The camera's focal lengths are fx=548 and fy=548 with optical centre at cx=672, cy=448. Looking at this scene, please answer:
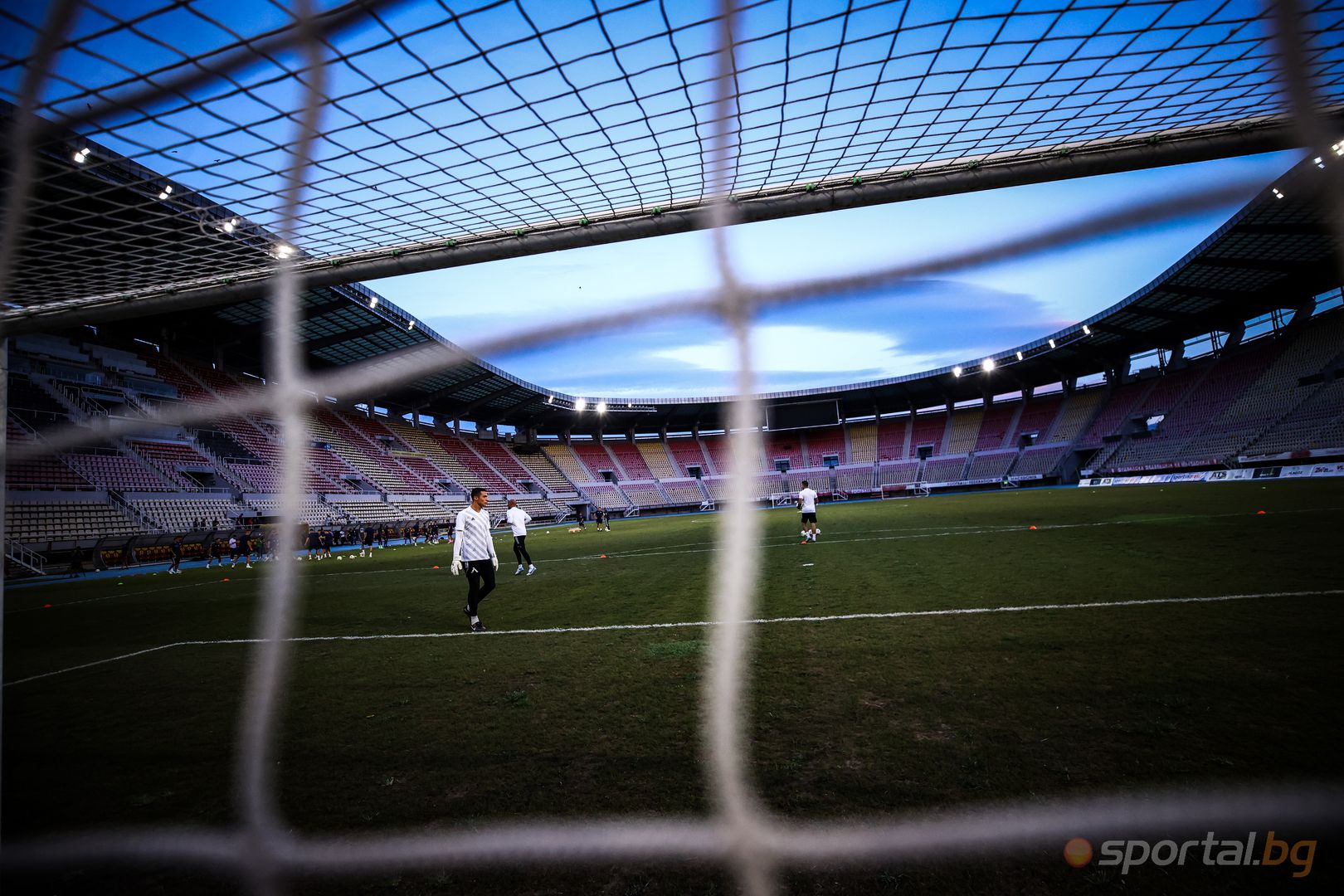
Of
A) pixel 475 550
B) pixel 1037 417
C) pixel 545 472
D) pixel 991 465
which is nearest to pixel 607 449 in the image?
pixel 545 472

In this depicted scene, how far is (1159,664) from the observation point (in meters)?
2.79

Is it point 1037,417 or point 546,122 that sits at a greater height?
point 1037,417

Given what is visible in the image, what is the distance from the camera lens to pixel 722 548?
80.9 inches

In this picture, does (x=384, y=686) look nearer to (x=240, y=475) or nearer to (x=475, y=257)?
(x=475, y=257)

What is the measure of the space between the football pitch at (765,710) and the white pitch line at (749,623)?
0.12ft

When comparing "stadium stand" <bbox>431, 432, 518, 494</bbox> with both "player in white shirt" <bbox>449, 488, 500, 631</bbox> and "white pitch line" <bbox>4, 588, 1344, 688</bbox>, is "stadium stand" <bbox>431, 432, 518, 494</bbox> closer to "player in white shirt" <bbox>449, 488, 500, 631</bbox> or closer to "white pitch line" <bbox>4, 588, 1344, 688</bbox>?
"white pitch line" <bbox>4, 588, 1344, 688</bbox>

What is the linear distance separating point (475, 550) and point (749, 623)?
2.76 meters

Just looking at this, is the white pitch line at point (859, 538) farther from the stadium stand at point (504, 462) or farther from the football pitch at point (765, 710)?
the stadium stand at point (504, 462)

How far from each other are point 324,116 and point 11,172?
1139 millimetres

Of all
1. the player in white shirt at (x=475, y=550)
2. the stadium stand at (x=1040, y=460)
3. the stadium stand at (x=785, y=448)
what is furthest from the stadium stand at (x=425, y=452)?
the stadium stand at (x=1040, y=460)

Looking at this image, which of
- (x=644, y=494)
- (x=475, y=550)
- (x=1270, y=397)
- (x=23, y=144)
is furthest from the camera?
(x=644, y=494)

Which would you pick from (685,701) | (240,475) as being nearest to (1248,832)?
(685,701)

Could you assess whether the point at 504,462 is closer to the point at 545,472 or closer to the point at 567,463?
the point at 545,472

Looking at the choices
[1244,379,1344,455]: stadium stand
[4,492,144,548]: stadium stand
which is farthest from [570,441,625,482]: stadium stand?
[1244,379,1344,455]: stadium stand
